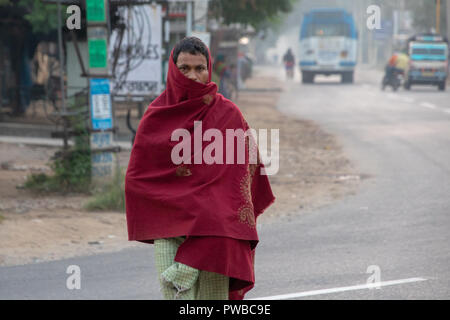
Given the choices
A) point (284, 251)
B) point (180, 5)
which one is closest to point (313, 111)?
point (180, 5)

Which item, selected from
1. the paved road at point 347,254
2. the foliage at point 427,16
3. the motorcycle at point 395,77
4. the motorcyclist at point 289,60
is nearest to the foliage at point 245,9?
the paved road at point 347,254

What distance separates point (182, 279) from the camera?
3.60 m

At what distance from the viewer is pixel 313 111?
24062 mm

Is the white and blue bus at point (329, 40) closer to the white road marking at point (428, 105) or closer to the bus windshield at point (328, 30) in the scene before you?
the bus windshield at point (328, 30)

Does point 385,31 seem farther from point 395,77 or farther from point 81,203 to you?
point 81,203

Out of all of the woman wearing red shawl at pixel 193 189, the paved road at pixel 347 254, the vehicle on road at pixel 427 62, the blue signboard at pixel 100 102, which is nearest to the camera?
the woman wearing red shawl at pixel 193 189

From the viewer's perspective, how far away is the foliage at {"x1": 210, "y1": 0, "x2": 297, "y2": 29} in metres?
22.6

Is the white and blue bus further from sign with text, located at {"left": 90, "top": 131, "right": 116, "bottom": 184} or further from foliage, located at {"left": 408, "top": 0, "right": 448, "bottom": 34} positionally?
sign with text, located at {"left": 90, "top": 131, "right": 116, "bottom": 184}

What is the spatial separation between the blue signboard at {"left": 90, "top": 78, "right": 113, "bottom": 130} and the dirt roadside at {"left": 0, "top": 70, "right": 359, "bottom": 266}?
0.94m

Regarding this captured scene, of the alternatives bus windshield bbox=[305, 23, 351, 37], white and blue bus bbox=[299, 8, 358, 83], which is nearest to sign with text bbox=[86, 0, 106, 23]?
white and blue bus bbox=[299, 8, 358, 83]

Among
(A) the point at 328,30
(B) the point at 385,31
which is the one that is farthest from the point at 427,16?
(A) the point at 328,30

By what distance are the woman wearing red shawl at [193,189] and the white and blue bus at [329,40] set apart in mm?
38435

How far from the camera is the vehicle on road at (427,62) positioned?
113 ft
